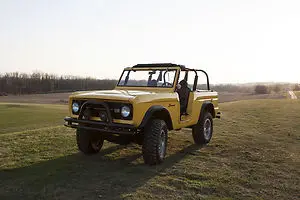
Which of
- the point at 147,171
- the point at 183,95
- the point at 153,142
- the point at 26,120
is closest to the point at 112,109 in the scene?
the point at 153,142

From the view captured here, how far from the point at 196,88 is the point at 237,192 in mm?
4532

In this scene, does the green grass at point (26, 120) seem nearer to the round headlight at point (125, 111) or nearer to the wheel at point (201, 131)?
the wheel at point (201, 131)

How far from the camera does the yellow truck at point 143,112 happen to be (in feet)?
20.0

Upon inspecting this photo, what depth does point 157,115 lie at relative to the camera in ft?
22.7

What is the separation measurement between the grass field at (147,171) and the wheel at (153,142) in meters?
0.19

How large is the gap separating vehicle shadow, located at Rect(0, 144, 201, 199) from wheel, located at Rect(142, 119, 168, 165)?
0.18 m

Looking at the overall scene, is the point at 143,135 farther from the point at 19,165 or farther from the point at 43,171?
the point at 19,165

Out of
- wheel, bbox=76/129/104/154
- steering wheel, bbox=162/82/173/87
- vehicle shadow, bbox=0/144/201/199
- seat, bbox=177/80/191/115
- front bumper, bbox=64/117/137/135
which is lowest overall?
vehicle shadow, bbox=0/144/201/199

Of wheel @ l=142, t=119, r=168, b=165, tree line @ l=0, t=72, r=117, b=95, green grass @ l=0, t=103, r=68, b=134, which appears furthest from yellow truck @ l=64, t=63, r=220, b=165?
tree line @ l=0, t=72, r=117, b=95

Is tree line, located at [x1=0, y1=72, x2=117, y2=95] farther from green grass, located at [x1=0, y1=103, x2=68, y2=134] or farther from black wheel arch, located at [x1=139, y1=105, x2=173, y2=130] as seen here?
black wheel arch, located at [x1=139, y1=105, x2=173, y2=130]

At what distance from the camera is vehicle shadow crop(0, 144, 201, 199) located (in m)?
4.93

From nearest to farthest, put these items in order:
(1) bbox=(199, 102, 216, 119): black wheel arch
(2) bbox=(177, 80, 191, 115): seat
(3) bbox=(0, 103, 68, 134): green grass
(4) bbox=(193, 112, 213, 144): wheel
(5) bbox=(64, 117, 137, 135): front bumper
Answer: (5) bbox=(64, 117, 137, 135): front bumper
(2) bbox=(177, 80, 191, 115): seat
(4) bbox=(193, 112, 213, 144): wheel
(1) bbox=(199, 102, 216, 119): black wheel arch
(3) bbox=(0, 103, 68, 134): green grass

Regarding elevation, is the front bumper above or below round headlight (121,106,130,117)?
below

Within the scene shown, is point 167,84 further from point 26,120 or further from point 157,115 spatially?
point 26,120
